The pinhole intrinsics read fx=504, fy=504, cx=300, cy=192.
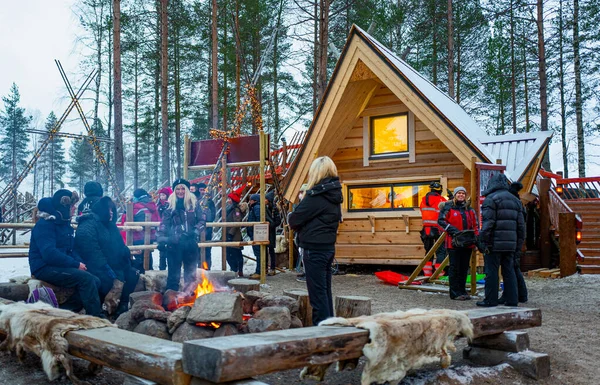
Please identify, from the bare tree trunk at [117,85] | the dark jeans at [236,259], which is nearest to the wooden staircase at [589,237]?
the dark jeans at [236,259]

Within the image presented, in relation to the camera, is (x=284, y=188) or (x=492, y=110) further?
(x=492, y=110)

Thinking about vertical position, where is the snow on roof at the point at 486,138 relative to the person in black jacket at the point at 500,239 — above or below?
above

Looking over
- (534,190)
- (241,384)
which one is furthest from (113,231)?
(534,190)

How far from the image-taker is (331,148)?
12445 millimetres

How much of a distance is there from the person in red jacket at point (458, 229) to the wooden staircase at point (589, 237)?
467 cm

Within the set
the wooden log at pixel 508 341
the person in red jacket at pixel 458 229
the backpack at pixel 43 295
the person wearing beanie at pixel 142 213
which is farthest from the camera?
the person wearing beanie at pixel 142 213

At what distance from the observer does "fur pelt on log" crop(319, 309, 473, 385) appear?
3.27 meters

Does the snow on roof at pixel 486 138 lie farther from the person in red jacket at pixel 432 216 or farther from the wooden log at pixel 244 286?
the wooden log at pixel 244 286

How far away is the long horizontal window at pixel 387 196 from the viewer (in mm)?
11680

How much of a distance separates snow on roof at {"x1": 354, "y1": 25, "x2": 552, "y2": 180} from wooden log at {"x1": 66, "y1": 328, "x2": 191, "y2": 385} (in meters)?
7.84

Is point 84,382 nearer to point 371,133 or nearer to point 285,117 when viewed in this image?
point 371,133

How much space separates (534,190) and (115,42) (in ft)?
40.9

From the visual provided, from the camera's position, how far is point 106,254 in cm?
607

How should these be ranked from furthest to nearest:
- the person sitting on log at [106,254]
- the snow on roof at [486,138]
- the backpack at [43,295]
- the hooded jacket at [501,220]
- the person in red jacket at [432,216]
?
1. the snow on roof at [486,138]
2. the person in red jacket at [432,216]
3. the hooded jacket at [501,220]
4. the person sitting on log at [106,254]
5. the backpack at [43,295]
